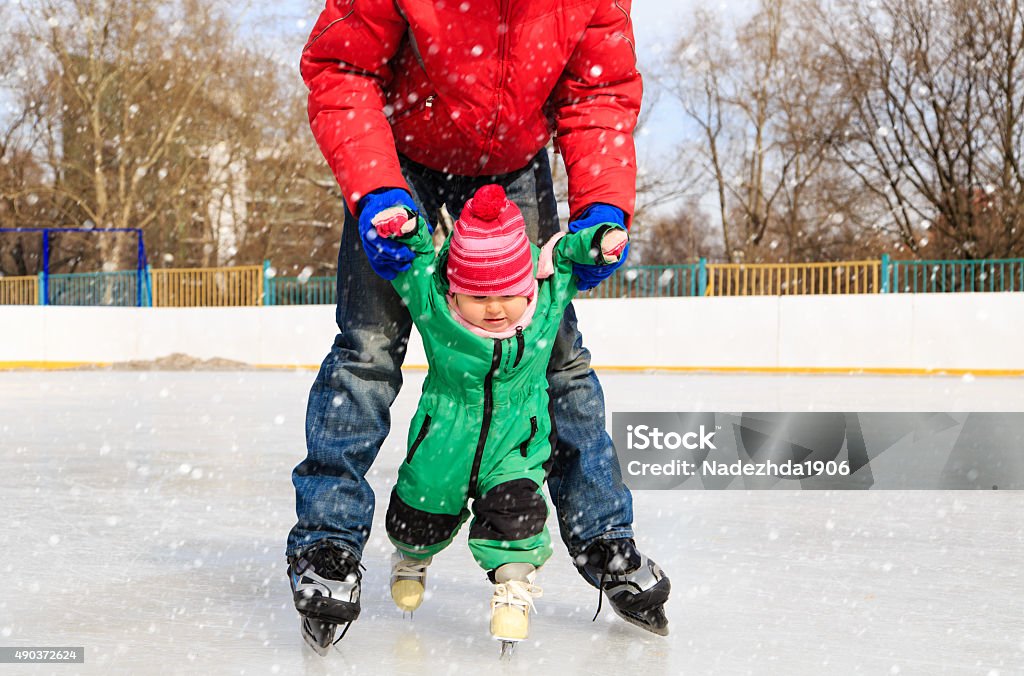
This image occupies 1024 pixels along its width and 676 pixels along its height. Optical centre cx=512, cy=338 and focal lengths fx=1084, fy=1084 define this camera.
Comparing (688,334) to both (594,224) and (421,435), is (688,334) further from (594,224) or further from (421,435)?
(421,435)

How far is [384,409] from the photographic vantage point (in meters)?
1.61

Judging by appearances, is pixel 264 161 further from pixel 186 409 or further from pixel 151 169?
pixel 186 409

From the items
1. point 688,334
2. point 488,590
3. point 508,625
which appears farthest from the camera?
point 688,334

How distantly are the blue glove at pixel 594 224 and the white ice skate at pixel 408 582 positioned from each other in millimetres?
454

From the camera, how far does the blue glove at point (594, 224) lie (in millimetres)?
1506

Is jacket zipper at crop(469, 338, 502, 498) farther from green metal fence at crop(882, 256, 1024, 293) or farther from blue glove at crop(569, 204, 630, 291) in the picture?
green metal fence at crop(882, 256, 1024, 293)

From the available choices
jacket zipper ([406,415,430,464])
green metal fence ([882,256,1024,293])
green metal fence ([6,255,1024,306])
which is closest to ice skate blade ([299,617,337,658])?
jacket zipper ([406,415,430,464])

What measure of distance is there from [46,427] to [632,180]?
372cm

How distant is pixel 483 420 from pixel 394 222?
282mm

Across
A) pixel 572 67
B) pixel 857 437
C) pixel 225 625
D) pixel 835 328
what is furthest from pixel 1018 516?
pixel 835 328

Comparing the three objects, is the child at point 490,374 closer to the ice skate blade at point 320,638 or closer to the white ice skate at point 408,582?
the white ice skate at point 408,582

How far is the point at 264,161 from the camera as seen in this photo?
749 inches

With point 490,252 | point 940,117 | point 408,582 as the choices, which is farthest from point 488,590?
point 940,117

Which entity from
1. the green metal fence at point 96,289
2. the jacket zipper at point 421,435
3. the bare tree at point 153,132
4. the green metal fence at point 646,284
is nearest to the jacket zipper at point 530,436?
the jacket zipper at point 421,435
